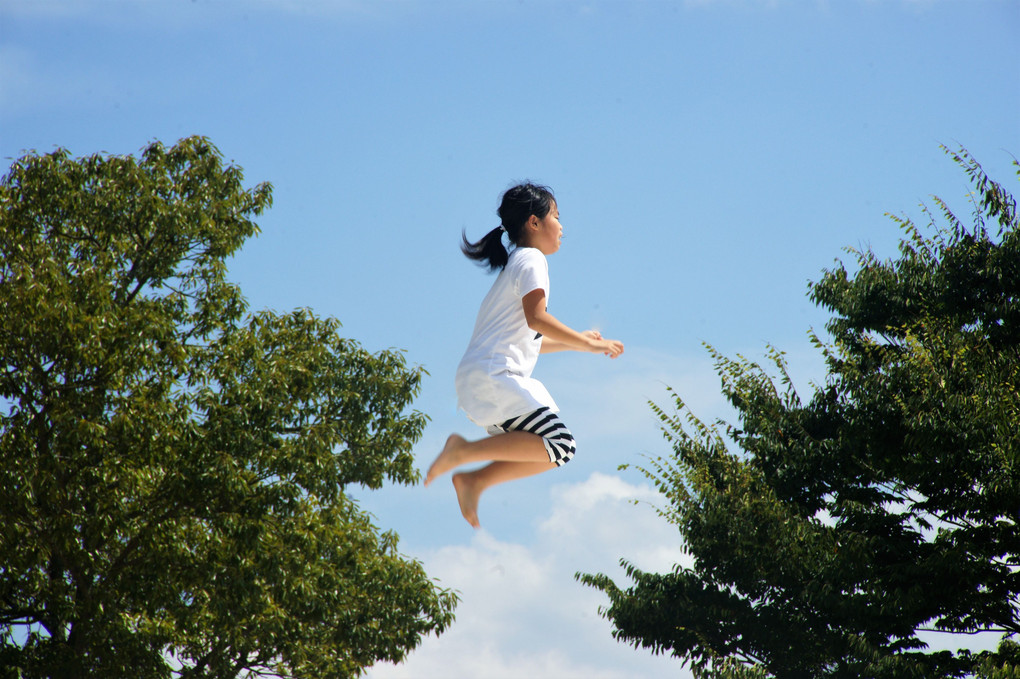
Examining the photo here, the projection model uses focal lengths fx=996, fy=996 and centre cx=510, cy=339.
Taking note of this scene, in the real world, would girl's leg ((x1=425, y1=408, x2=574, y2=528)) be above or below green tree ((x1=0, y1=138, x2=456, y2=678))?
below

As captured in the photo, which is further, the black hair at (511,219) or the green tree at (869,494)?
the green tree at (869,494)

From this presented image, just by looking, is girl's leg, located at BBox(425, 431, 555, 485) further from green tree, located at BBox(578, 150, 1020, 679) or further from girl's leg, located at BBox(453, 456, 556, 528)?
green tree, located at BBox(578, 150, 1020, 679)

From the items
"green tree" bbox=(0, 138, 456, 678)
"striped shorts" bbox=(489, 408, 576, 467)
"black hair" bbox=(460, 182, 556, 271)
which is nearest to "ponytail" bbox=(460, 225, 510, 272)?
"black hair" bbox=(460, 182, 556, 271)

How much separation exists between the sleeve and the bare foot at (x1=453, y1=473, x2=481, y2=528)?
3.46 feet

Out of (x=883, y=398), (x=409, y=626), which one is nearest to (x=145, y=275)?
(x=409, y=626)

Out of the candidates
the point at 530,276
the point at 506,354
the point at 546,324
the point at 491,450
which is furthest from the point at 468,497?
the point at 530,276

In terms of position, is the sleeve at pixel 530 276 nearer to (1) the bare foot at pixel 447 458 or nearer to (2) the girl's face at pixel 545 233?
(2) the girl's face at pixel 545 233

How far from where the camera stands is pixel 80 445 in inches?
573

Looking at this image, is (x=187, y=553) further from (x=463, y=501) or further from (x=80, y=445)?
(x=463, y=501)

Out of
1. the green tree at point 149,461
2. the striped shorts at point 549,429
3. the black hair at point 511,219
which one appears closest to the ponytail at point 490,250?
the black hair at point 511,219

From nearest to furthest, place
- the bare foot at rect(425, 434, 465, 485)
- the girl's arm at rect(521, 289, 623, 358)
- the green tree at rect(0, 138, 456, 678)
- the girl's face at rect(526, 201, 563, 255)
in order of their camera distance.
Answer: the girl's arm at rect(521, 289, 623, 358) < the girl's face at rect(526, 201, 563, 255) < the bare foot at rect(425, 434, 465, 485) < the green tree at rect(0, 138, 456, 678)

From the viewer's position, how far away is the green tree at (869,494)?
1712 centimetres

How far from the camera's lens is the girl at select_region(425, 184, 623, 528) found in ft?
14.9

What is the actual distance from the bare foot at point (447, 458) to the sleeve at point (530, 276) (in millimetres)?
892
